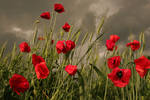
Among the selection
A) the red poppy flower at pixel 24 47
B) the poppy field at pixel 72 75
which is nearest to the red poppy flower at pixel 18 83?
the poppy field at pixel 72 75

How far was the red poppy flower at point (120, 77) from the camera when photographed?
816mm

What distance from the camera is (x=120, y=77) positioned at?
2.73ft

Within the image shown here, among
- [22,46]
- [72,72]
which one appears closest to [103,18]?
[72,72]

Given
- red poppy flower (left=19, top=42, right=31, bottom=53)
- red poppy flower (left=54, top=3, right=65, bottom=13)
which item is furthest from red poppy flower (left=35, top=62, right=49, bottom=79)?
red poppy flower (left=54, top=3, right=65, bottom=13)

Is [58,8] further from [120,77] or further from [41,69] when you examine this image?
[120,77]

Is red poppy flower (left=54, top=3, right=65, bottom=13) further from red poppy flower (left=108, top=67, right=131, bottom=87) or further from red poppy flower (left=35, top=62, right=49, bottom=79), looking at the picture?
red poppy flower (left=108, top=67, right=131, bottom=87)

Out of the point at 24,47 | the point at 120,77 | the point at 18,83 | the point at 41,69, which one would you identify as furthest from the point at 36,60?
the point at 24,47

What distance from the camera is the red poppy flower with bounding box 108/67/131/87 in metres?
0.82

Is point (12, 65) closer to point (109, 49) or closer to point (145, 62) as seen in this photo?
point (109, 49)

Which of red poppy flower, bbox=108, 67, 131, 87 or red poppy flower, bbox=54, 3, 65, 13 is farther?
red poppy flower, bbox=54, 3, 65, 13

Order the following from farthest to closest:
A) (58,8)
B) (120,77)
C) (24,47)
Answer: (58,8)
(24,47)
(120,77)

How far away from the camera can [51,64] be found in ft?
5.59

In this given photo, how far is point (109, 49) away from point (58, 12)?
87 centimetres

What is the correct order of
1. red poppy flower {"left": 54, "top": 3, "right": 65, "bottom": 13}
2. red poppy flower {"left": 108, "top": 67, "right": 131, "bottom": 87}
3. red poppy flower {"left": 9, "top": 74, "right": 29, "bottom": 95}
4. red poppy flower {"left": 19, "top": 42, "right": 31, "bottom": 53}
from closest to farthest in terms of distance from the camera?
1. red poppy flower {"left": 108, "top": 67, "right": 131, "bottom": 87}
2. red poppy flower {"left": 9, "top": 74, "right": 29, "bottom": 95}
3. red poppy flower {"left": 19, "top": 42, "right": 31, "bottom": 53}
4. red poppy flower {"left": 54, "top": 3, "right": 65, "bottom": 13}
